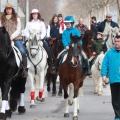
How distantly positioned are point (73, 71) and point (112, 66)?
5.83 feet

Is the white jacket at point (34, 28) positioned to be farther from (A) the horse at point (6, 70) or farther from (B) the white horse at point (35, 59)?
(A) the horse at point (6, 70)

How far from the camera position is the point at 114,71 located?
12.7 metres

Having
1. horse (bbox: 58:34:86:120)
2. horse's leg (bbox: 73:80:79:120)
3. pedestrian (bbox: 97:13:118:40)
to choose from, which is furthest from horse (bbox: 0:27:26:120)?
pedestrian (bbox: 97:13:118:40)

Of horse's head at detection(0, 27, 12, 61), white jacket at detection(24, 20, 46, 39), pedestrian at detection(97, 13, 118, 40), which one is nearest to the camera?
horse's head at detection(0, 27, 12, 61)

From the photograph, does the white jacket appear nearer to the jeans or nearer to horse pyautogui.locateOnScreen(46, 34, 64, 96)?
the jeans

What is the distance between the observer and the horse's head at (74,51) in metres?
13.8

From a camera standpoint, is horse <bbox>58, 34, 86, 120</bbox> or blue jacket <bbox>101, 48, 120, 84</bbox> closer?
blue jacket <bbox>101, 48, 120, 84</bbox>

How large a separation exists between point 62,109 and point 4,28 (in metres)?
3.47

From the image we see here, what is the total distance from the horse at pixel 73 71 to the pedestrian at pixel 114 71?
3.94 ft

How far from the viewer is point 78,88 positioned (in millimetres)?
14375

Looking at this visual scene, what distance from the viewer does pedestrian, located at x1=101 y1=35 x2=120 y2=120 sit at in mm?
12648

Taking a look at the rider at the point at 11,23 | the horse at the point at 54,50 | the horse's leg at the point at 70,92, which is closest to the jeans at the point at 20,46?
the rider at the point at 11,23

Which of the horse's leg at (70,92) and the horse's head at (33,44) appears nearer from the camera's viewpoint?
the horse's leg at (70,92)

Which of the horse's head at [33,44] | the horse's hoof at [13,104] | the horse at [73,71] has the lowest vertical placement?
the horse's hoof at [13,104]
